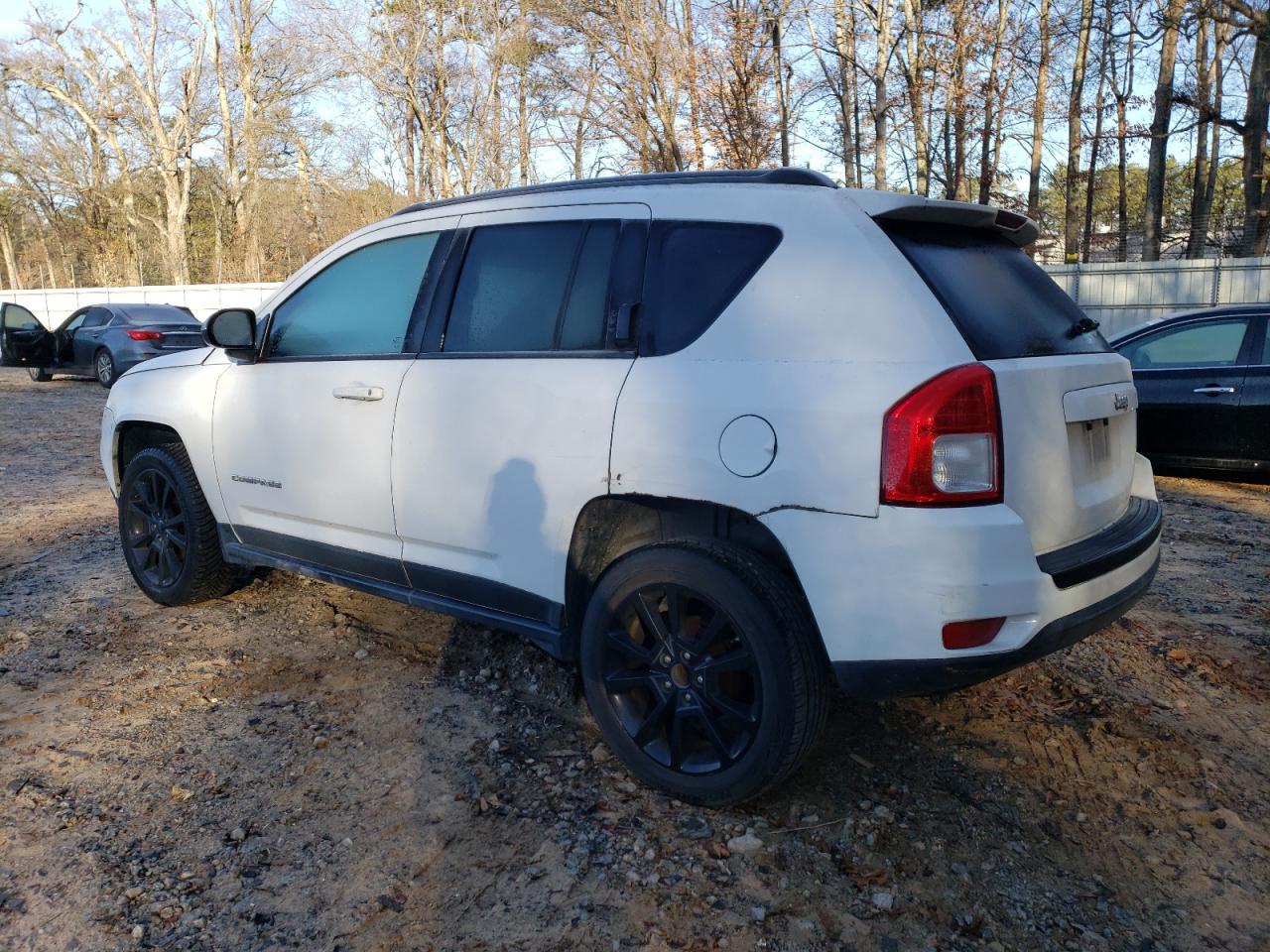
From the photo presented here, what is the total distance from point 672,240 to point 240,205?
3857 centimetres

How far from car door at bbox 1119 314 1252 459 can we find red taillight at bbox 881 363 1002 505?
18.9 feet

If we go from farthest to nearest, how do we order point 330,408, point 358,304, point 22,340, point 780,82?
point 780,82 < point 22,340 < point 358,304 < point 330,408

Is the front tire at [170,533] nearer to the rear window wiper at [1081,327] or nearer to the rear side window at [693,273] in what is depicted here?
the rear side window at [693,273]

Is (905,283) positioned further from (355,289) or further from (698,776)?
(355,289)

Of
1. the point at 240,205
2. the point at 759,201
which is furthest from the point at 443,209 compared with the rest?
the point at 240,205

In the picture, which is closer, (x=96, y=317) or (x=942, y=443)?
(x=942, y=443)

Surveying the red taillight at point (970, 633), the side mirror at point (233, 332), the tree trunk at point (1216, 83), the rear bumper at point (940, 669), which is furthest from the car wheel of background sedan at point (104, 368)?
the tree trunk at point (1216, 83)

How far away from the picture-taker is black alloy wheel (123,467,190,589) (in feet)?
15.4

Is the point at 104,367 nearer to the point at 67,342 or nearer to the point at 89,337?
the point at 89,337

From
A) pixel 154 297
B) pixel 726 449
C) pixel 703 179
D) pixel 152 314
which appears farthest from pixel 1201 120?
pixel 154 297

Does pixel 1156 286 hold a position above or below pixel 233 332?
→ above

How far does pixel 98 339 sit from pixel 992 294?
1737 centimetres

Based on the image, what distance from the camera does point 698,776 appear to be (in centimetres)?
293

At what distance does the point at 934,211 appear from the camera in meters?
2.90
